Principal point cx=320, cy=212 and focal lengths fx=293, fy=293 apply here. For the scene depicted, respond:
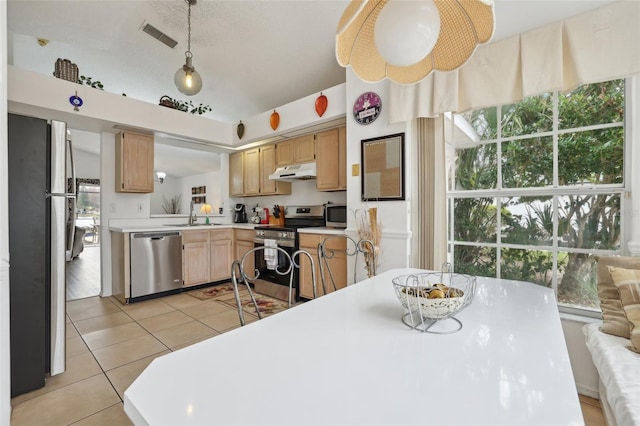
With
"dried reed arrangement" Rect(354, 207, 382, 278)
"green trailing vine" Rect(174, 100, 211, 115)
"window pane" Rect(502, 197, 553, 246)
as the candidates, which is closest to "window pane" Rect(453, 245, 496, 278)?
"window pane" Rect(502, 197, 553, 246)

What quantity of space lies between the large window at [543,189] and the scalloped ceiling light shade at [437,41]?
4.74 ft

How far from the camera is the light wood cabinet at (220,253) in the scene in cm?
427

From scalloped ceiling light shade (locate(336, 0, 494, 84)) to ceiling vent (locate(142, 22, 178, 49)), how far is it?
2676 millimetres

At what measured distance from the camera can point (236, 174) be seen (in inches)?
195

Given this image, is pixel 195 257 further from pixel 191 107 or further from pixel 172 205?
pixel 172 205

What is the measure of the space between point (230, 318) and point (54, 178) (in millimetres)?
1904

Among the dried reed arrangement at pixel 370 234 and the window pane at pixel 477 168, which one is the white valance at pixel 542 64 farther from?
the dried reed arrangement at pixel 370 234

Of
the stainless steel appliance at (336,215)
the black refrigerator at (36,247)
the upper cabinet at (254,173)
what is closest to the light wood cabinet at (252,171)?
the upper cabinet at (254,173)

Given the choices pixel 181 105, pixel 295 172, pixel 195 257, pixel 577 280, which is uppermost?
pixel 181 105

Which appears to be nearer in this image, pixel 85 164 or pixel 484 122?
pixel 484 122

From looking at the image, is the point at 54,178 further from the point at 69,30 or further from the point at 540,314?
the point at 540,314

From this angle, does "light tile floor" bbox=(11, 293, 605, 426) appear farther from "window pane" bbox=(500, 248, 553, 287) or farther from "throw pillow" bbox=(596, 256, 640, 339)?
"window pane" bbox=(500, 248, 553, 287)

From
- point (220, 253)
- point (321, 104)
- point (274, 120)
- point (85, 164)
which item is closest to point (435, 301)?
point (321, 104)

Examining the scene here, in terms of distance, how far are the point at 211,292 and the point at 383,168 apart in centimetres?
284
